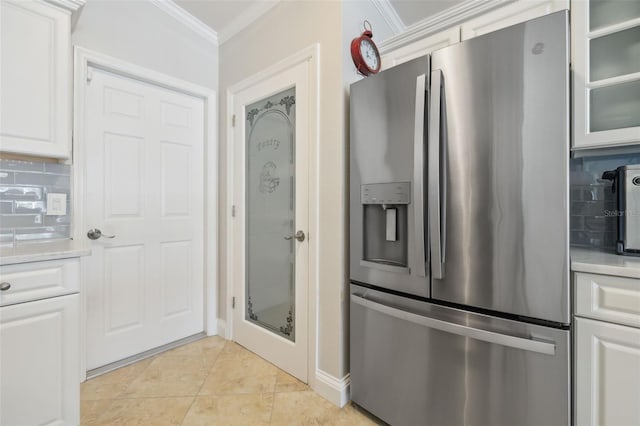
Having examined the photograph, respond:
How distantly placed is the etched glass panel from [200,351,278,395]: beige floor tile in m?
0.26

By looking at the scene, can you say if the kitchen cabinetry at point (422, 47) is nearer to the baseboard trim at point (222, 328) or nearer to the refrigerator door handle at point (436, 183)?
the refrigerator door handle at point (436, 183)

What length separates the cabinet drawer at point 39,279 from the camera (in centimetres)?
113

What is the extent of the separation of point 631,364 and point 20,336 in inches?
91.6

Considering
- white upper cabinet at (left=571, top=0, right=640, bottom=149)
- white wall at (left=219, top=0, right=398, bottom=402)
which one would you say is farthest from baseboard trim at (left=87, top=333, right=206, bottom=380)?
white upper cabinet at (left=571, top=0, right=640, bottom=149)

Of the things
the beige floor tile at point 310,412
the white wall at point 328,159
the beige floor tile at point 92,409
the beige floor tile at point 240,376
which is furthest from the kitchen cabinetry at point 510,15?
the beige floor tile at point 92,409

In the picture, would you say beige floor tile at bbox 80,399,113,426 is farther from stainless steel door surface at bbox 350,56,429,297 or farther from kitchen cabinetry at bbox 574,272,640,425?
kitchen cabinetry at bbox 574,272,640,425

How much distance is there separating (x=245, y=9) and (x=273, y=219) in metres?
1.66

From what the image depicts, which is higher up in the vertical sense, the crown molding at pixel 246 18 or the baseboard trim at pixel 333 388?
the crown molding at pixel 246 18

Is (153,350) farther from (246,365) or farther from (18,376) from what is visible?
(18,376)

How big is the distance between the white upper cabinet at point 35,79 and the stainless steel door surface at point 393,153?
1.59 metres

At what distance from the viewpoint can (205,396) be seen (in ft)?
5.51

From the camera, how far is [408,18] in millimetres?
2184

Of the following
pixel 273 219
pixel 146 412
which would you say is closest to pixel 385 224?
Answer: pixel 273 219

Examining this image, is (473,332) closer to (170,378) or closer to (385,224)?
(385,224)
